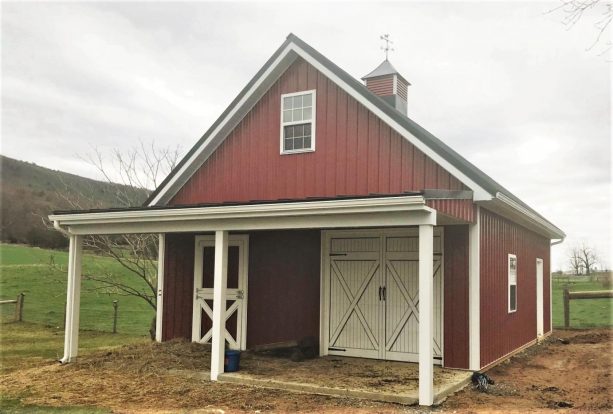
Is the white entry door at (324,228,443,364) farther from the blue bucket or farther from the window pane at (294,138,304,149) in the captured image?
the blue bucket

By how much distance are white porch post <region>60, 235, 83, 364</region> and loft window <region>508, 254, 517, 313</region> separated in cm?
928

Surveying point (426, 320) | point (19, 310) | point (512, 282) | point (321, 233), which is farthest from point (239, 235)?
point (19, 310)

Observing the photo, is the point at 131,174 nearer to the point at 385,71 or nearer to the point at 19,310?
the point at 19,310

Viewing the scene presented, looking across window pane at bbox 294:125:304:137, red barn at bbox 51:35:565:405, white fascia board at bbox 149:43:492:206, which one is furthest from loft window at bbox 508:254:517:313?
window pane at bbox 294:125:304:137

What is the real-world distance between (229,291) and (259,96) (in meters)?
4.34

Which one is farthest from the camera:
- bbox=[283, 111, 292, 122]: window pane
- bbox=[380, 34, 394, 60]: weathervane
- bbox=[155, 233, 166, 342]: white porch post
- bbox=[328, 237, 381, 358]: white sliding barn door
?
bbox=[380, 34, 394, 60]: weathervane

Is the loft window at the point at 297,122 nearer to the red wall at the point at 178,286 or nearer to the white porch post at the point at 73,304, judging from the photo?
the red wall at the point at 178,286

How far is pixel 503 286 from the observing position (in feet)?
40.3

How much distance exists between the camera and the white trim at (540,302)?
665 inches

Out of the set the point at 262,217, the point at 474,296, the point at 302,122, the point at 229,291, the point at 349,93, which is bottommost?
the point at 229,291

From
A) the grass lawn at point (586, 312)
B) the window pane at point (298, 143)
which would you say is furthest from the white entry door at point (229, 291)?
the grass lawn at point (586, 312)

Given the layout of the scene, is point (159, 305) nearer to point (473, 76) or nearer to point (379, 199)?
point (379, 199)

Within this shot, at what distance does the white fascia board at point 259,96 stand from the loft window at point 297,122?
1.91 ft

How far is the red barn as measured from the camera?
1020 cm
